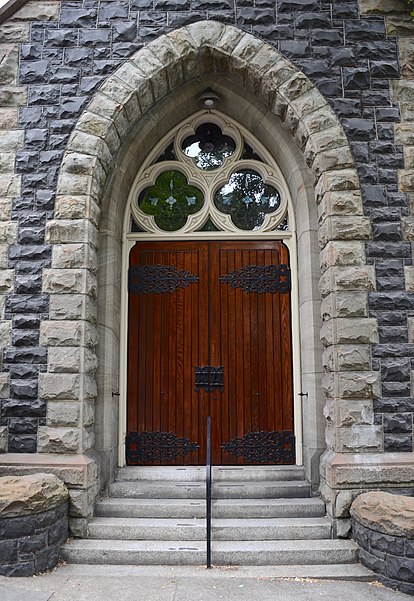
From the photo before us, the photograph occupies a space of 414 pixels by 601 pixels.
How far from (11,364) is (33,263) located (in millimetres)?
1024

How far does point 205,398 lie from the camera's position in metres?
5.80

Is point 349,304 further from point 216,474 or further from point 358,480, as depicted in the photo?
point 216,474

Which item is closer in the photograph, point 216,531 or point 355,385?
point 216,531

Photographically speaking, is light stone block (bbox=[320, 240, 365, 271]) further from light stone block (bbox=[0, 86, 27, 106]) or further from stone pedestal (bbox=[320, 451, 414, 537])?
light stone block (bbox=[0, 86, 27, 106])

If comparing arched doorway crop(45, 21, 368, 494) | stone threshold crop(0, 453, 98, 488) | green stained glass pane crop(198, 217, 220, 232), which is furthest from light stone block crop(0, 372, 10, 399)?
green stained glass pane crop(198, 217, 220, 232)

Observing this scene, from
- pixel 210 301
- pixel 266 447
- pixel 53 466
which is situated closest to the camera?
pixel 53 466

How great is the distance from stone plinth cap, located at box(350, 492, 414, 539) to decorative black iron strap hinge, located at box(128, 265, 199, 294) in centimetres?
294

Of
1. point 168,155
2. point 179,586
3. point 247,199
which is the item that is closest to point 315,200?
point 247,199

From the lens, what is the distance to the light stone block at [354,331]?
4969 millimetres

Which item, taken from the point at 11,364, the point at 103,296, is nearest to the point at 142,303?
the point at 103,296

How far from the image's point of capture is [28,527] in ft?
13.8

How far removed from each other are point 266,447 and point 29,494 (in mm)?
2591

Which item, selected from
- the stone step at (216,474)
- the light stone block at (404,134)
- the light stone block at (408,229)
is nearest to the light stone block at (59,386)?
the stone step at (216,474)

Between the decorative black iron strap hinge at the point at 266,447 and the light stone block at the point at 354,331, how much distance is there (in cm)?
137
